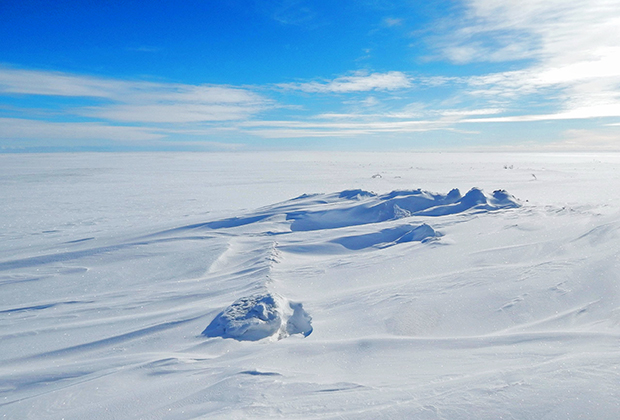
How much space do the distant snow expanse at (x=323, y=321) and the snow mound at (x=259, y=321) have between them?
0.02m

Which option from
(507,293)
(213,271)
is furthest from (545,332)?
(213,271)

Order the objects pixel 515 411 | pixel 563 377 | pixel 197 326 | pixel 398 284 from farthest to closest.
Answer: pixel 398 284 < pixel 197 326 < pixel 563 377 < pixel 515 411

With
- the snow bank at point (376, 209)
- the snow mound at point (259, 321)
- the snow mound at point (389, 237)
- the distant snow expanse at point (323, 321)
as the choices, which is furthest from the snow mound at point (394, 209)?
the snow mound at point (259, 321)

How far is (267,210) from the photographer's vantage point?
28.6 ft

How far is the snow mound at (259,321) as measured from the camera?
10.4ft

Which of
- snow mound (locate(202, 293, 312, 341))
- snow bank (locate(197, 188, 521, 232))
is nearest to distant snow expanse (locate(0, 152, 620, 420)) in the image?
snow mound (locate(202, 293, 312, 341))

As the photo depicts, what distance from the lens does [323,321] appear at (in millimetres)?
3373

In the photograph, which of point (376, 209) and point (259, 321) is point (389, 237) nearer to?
point (376, 209)

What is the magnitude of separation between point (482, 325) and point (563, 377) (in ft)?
3.30

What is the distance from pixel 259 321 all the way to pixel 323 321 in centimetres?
54

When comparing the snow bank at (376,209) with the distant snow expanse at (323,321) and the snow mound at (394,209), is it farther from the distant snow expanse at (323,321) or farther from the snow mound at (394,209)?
the distant snow expanse at (323,321)

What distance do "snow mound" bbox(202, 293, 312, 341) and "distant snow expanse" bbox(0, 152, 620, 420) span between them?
0.05 feet

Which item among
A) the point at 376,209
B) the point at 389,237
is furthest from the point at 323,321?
the point at 376,209

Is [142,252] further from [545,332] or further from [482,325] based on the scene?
[545,332]
